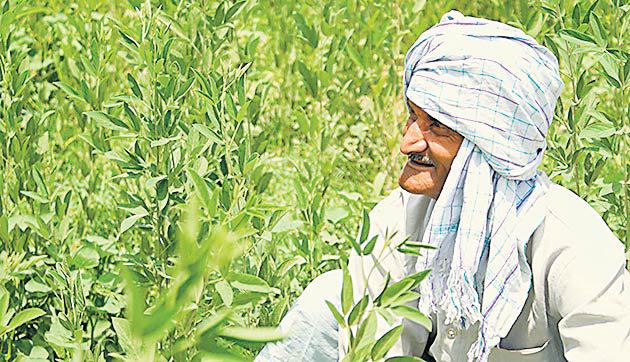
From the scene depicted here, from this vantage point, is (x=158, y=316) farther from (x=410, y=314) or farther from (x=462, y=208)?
(x=462, y=208)

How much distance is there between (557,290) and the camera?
200cm

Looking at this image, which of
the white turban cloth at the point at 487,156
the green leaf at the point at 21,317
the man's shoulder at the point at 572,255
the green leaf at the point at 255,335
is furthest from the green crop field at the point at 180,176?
the green leaf at the point at 255,335

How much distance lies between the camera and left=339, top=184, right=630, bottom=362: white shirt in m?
1.94

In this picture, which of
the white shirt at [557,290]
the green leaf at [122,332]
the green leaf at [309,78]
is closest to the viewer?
the green leaf at [122,332]

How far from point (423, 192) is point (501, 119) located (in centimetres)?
19

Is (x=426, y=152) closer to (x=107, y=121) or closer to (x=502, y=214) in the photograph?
(x=502, y=214)

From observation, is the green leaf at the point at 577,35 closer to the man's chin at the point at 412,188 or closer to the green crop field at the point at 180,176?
the green crop field at the point at 180,176

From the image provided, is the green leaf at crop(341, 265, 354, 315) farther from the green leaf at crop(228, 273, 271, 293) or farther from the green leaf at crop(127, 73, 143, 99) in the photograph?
the green leaf at crop(127, 73, 143, 99)

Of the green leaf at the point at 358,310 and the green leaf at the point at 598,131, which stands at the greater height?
the green leaf at the point at 358,310

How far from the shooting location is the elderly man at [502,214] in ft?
Answer: 6.48

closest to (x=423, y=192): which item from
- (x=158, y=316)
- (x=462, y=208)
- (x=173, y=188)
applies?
(x=462, y=208)

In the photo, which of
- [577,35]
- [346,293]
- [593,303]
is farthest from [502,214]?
[346,293]

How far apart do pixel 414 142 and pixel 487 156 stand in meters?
0.13

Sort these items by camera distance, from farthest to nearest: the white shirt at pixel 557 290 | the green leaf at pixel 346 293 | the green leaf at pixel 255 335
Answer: the white shirt at pixel 557 290 < the green leaf at pixel 346 293 < the green leaf at pixel 255 335
